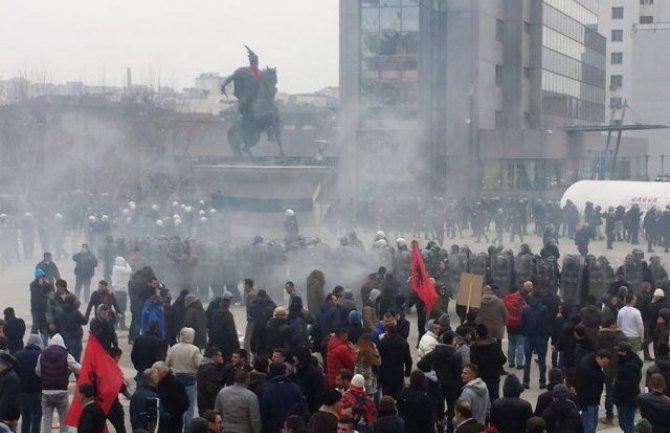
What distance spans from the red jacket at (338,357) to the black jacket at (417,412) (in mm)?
1820

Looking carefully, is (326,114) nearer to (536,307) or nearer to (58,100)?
A: (58,100)

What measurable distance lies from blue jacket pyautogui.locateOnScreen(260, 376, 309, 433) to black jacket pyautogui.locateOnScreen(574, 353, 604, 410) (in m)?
3.21

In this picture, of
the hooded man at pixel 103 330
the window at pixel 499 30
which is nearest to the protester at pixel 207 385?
the hooded man at pixel 103 330

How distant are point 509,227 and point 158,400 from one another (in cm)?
2856

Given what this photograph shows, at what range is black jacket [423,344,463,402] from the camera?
11703 millimetres

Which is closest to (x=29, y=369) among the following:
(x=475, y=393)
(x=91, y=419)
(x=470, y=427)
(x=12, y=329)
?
(x=12, y=329)

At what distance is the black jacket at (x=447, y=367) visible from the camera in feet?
38.4

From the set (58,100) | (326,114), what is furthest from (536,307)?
(326,114)

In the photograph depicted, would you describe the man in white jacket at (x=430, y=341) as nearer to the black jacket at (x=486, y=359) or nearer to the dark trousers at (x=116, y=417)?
the black jacket at (x=486, y=359)

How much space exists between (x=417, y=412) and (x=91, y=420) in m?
A: 2.76

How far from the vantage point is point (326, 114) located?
102375mm

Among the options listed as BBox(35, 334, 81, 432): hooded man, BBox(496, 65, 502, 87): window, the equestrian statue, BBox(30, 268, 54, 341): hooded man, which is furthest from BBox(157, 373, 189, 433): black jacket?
BBox(496, 65, 502, 87): window

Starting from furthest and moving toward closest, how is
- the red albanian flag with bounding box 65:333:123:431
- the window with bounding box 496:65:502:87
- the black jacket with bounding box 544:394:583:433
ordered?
the window with bounding box 496:65:502:87 → the red albanian flag with bounding box 65:333:123:431 → the black jacket with bounding box 544:394:583:433

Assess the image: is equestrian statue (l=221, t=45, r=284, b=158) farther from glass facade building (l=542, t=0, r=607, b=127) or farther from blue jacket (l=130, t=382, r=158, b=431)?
glass facade building (l=542, t=0, r=607, b=127)
